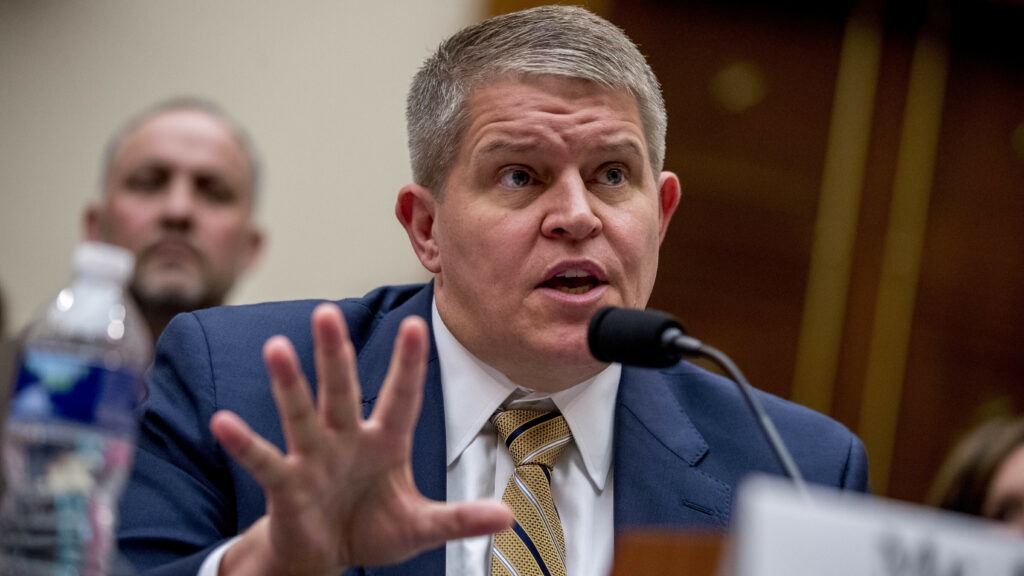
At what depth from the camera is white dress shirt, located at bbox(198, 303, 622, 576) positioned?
7.17 feet

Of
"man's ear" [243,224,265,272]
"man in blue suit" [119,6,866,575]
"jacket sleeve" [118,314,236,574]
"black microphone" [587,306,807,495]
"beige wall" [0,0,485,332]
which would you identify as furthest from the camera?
"beige wall" [0,0,485,332]

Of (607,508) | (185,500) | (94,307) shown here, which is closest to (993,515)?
(607,508)

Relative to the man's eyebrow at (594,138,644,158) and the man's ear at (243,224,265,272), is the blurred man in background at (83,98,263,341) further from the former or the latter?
the man's eyebrow at (594,138,644,158)

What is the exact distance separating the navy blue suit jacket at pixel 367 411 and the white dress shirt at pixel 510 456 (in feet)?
0.10

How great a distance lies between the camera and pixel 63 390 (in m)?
1.21

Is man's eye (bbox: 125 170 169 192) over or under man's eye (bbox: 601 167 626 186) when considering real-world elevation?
under

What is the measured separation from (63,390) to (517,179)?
1.24 metres

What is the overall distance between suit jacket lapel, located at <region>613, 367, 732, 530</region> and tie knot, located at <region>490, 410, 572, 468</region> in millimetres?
113

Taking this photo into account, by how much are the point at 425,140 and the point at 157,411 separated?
0.71 meters

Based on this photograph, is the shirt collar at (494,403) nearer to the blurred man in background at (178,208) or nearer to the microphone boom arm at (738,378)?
the microphone boom arm at (738,378)

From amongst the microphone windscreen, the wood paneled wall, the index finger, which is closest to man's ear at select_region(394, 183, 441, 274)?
the microphone windscreen

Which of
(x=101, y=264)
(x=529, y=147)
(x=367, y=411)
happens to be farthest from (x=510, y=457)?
(x=101, y=264)

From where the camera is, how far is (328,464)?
1513 millimetres

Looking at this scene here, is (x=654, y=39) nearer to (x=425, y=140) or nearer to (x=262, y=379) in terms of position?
(x=425, y=140)
